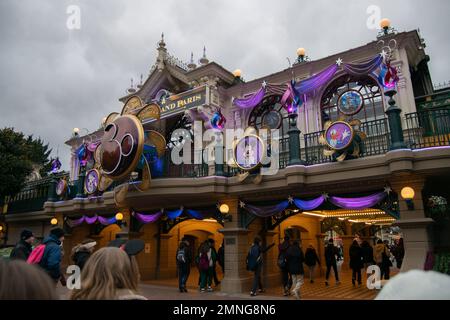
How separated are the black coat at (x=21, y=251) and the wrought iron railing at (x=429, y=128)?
10.1 meters

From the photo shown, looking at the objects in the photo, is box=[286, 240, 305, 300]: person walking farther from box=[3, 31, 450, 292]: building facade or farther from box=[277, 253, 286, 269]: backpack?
box=[3, 31, 450, 292]: building facade

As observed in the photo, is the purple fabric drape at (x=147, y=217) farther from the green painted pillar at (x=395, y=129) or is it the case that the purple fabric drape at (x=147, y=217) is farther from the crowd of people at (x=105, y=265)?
the green painted pillar at (x=395, y=129)

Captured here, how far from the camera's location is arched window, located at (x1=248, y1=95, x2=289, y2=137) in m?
15.1

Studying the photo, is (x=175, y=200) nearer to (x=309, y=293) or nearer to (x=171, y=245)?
(x=171, y=245)

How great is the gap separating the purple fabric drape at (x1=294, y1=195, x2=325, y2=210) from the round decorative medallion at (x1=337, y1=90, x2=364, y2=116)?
3.70 meters

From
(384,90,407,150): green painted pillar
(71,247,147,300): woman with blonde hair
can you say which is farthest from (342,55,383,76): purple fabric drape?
(71,247,147,300): woman with blonde hair

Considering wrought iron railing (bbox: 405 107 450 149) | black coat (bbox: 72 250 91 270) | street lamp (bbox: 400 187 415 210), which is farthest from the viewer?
wrought iron railing (bbox: 405 107 450 149)

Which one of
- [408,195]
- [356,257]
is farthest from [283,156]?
[356,257]

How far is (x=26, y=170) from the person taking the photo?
2367cm

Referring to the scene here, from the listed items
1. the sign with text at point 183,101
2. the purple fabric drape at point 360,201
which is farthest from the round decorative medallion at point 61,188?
the purple fabric drape at point 360,201

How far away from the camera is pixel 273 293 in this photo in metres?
12.9

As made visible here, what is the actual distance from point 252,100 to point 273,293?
7.74m
